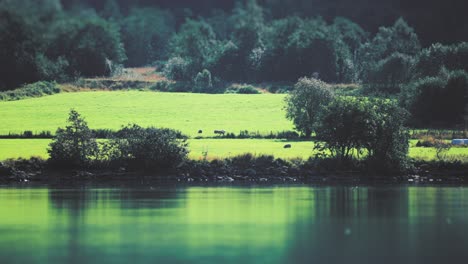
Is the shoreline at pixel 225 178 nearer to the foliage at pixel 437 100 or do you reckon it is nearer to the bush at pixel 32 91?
the foliage at pixel 437 100

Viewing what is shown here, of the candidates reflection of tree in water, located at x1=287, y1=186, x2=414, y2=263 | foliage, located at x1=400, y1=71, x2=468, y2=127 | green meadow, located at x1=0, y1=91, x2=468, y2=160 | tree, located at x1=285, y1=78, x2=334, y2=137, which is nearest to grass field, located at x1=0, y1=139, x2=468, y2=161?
green meadow, located at x1=0, y1=91, x2=468, y2=160

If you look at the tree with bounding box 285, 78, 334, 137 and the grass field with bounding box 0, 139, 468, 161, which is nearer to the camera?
the grass field with bounding box 0, 139, 468, 161

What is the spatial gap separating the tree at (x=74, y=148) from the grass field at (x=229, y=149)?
8.12 ft

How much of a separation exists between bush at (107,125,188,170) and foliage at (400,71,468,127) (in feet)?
134

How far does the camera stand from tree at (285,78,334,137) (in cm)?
10719

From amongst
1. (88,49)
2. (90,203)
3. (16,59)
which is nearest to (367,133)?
Answer: (90,203)

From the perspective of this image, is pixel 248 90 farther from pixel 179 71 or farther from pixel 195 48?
pixel 195 48

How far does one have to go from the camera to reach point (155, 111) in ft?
409

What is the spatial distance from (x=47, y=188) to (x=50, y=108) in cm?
4884

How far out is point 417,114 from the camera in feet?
389

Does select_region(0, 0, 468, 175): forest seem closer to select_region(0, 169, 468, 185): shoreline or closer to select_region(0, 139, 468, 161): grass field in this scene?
select_region(0, 169, 468, 185): shoreline

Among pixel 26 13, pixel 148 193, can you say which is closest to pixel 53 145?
pixel 148 193

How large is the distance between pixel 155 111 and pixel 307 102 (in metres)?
24.4

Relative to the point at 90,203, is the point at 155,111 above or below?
above
